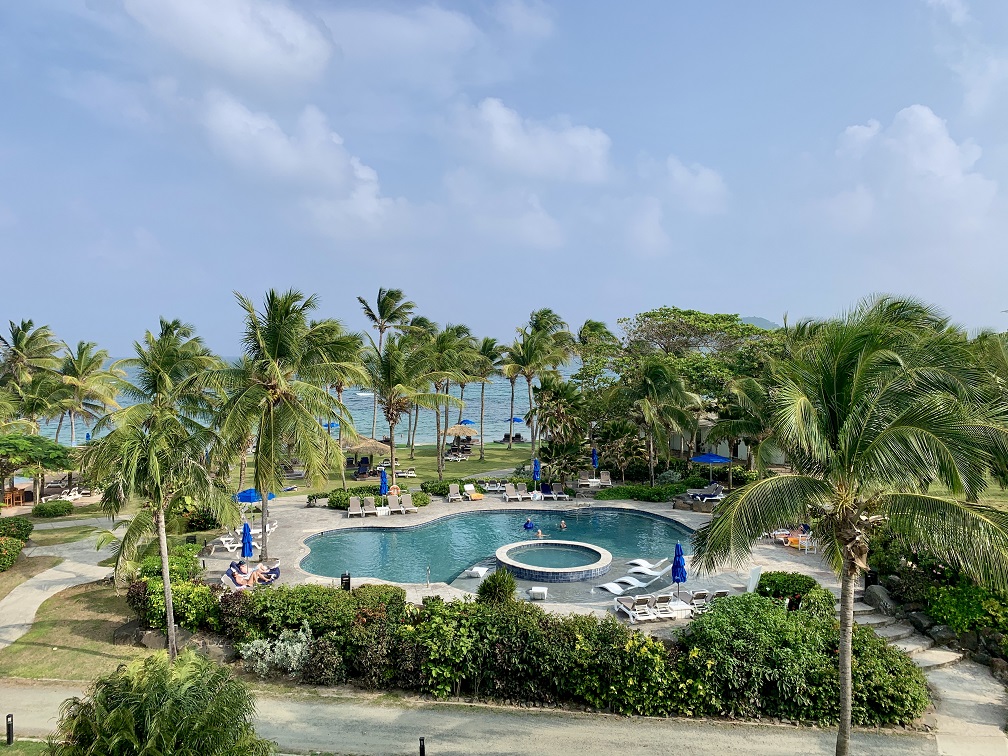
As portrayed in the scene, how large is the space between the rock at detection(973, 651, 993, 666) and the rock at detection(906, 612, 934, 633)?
2.96 ft

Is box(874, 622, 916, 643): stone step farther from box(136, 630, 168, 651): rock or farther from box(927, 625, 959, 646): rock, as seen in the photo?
box(136, 630, 168, 651): rock

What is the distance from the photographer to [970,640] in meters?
12.6

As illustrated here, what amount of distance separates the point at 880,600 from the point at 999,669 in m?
2.43

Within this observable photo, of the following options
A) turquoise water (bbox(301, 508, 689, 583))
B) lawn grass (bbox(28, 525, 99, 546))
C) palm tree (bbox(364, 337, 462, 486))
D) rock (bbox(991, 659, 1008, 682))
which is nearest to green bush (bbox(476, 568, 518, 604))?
turquoise water (bbox(301, 508, 689, 583))

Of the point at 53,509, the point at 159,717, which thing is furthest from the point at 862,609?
the point at 53,509

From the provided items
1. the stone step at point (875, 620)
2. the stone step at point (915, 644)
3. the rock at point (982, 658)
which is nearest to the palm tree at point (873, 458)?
the stone step at point (915, 644)

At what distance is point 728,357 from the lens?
108ft

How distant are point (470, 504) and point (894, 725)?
59.0 feet

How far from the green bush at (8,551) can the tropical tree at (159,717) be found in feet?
47.8

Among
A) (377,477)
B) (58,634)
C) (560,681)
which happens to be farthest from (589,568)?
(377,477)

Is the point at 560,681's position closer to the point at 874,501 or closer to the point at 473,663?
the point at 473,663

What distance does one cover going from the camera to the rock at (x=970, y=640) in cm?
1252

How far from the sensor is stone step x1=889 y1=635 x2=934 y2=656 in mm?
12511

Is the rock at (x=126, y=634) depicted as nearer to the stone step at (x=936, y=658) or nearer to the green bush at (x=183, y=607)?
the green bush at (x=183, y=607)
